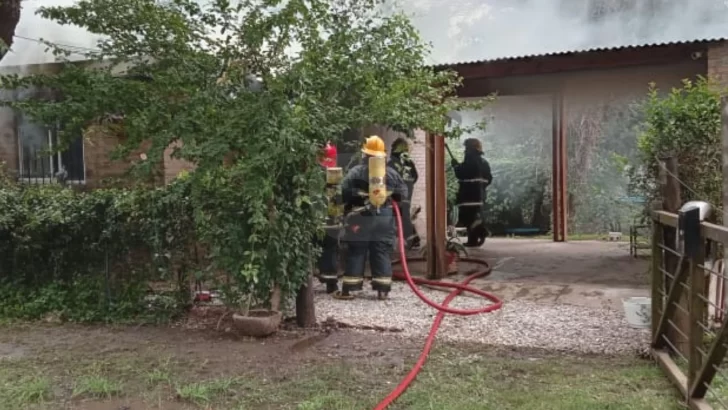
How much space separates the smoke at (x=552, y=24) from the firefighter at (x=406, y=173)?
134cm

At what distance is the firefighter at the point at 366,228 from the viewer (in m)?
7.11

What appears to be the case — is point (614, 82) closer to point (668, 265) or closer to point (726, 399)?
point (668, 265)

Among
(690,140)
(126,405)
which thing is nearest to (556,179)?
(690,140)

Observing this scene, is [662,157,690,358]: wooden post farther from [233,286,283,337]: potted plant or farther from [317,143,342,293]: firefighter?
[233,286,283,337]: potted plant

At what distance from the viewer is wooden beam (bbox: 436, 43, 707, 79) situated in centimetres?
756

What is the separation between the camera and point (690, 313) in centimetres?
387

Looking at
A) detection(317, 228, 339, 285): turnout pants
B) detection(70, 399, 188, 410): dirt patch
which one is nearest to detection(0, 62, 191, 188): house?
detection(317, 228, 339, 285): turnout pants

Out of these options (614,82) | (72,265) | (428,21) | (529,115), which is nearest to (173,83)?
(72,265)

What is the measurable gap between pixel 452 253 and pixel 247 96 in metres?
4.69

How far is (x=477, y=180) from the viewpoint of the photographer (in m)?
11.3

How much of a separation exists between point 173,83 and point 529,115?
10.4m

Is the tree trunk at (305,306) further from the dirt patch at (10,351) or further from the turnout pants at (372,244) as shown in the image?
the dirt patch at (10,351)

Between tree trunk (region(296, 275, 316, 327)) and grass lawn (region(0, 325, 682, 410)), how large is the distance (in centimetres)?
31

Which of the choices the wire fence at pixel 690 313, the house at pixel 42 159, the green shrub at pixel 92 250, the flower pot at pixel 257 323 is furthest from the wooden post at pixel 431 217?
the house at pixel 42 159
